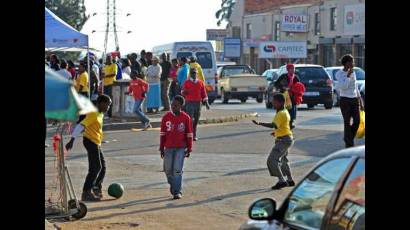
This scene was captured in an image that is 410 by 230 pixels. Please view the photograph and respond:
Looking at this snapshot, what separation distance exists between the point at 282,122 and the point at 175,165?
172 centimetres

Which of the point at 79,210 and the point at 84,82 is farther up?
the point at 84,82

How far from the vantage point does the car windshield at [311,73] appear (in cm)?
3316

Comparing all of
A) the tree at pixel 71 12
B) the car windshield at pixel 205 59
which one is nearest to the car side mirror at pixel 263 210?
the car windshield at pixel 205 59

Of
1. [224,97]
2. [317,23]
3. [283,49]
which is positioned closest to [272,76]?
[224,97]

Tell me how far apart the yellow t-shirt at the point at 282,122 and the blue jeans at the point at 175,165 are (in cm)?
150

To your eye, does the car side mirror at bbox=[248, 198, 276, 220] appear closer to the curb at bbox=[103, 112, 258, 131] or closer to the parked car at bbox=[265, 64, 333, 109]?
the curb at bbox=[103, 112, 258, 131]

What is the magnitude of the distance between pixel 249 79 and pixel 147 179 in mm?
24965

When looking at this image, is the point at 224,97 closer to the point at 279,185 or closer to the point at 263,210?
the point at 279,185

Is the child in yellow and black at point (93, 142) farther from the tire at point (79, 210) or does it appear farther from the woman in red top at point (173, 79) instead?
the woman in red top at point (173, 79)

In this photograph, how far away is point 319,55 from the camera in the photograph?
5900 cm

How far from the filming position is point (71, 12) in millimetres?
80938
